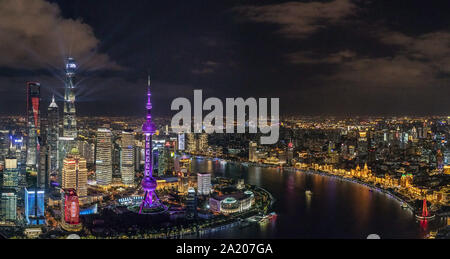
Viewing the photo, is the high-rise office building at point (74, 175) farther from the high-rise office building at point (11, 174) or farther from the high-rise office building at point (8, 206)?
the high-rise office building at point (8, 206)

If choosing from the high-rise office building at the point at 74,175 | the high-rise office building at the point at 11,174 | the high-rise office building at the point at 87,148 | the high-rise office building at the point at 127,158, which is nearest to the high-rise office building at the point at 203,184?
the high-rise office building at the point at 127,158

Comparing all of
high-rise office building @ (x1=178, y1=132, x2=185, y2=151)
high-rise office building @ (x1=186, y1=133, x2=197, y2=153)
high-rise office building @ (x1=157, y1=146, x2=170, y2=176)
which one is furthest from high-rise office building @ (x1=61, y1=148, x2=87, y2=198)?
high-rise office building @ (x1=186, y1=133, x2=197, y2=153)

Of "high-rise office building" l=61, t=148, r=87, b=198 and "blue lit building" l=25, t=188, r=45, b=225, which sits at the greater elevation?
"high-rise office building" l=61, t=148, r=87, b=198

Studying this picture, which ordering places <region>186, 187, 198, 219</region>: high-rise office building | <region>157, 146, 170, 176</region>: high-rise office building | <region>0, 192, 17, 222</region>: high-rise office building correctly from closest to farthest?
<region>0, 192, 17, 222</region>: high-rise office building < <region>186, 187, 198, 219</region>: high-rise office building < <region>157, 146, 170, 176</region>: high-rise office building

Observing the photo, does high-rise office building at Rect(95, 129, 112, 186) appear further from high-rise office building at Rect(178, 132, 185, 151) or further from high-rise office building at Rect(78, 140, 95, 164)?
high-rise office building at Rect(178, 132, 185, 151)

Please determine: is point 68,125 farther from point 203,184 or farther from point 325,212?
point 325,212

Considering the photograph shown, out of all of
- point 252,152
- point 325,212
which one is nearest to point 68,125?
point 252,152
